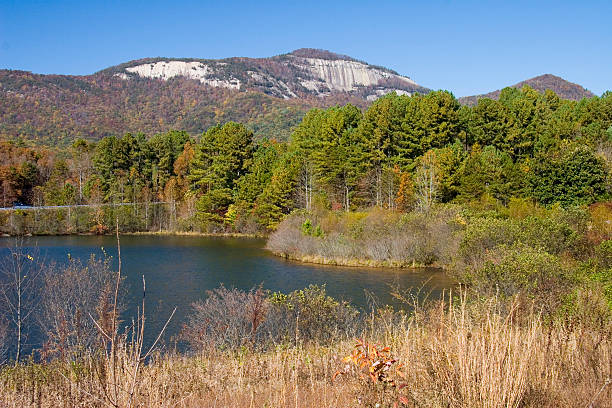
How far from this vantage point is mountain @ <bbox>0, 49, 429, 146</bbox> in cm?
9281

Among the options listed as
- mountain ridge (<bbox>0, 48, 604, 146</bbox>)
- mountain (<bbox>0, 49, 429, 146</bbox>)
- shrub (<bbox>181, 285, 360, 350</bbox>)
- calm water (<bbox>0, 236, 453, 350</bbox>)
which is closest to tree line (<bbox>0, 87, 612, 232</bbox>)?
calm water (<bbox>0, 236, 453, 350</bbox>)

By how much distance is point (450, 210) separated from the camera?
28.3m

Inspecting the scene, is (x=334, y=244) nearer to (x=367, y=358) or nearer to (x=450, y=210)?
(x=450, y=210)

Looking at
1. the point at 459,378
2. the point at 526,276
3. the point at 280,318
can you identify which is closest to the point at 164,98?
the point at 280,318

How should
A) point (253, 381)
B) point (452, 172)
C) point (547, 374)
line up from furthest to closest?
1. point (452, 172)
2. point (253, 381)
3. point (547, 374)

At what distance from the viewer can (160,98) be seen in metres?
119

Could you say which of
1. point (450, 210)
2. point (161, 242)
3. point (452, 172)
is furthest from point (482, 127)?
point (161, 242)

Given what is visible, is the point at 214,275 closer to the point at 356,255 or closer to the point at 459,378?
the point at 356,255

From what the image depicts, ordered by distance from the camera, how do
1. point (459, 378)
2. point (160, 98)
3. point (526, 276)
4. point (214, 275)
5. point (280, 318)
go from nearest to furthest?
point (459, 378)
point (280, 318)
point (526, 276)
point (214, 275)
point (160, 98)

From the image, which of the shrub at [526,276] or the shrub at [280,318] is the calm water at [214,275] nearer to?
the shrub at [526,276]

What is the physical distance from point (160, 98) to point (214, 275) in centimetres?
10290

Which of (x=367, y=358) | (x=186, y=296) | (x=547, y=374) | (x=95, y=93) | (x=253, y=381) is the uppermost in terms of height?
(x=95, y=93)

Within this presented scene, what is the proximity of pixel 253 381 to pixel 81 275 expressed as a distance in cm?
955

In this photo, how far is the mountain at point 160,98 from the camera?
3654 inches
